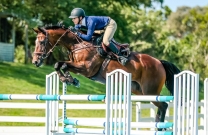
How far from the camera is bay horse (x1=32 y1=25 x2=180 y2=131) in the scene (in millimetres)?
8414

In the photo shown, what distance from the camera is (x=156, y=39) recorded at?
3747 centimetres

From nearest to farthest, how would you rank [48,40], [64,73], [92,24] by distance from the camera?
1. [64,73]
2. [92,24]
3. [48,40]

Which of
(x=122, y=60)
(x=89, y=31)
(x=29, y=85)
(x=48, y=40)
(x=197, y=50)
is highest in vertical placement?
(x=197, y=50)

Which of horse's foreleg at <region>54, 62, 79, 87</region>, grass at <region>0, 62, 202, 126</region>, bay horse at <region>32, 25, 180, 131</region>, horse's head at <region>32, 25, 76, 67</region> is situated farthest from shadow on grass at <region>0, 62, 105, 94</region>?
horse's foreleg at <region>54, 62, 79, 87</region>

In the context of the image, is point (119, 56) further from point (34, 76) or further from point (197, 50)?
point (197, 50)

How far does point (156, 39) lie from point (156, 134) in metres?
30.7

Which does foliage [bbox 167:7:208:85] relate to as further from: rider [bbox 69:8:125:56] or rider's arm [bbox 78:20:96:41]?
rider's arm [bbox 78:20:96:41]

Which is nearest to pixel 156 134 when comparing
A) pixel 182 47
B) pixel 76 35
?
pixel 76 35

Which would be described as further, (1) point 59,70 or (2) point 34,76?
(2) point 34,76

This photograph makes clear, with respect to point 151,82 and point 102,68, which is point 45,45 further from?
point 151,82

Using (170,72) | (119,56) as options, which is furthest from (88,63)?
(170,72)

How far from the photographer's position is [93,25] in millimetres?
8477

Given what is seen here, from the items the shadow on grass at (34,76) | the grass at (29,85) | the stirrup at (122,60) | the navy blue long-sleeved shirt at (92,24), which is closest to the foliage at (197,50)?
the shadow on grass at (34,76)

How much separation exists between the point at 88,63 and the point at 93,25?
0.66 m
